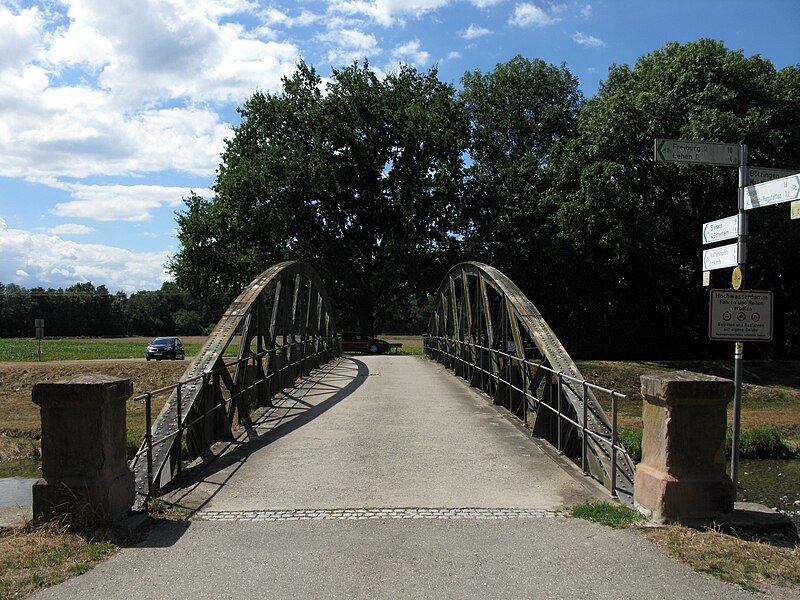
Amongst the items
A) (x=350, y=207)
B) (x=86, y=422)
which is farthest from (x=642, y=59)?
(x=86, y=422)

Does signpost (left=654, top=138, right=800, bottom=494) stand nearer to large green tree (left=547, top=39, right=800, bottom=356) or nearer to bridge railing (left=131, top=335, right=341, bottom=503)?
bridge railing (left=131, top=335, right=341, bottom=503)

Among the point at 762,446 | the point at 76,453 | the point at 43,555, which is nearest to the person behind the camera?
the point at 43,555

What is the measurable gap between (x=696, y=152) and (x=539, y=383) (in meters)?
4.43

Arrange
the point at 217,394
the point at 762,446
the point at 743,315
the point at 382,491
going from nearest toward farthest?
the point at 743,315 < the point at 382,491 < the point at 217,394 < the point at 762,446

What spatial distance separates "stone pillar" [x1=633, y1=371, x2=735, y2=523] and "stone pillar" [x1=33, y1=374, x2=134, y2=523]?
167 inches

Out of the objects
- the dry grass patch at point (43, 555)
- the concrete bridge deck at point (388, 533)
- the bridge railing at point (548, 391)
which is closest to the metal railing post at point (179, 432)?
the concrete bridge deck at point (388, 533)

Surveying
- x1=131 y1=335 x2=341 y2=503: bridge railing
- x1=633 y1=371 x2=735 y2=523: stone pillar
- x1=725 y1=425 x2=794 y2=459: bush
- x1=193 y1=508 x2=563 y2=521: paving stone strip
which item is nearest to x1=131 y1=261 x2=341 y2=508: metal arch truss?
x1=131 y1=335 x2=341 y2=503: bridge railing

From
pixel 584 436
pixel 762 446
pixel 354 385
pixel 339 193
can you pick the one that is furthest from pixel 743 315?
pixel 339 193

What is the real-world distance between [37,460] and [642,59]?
26539 mm

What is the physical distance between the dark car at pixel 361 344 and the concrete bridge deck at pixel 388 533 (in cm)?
2768

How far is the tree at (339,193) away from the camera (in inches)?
1257

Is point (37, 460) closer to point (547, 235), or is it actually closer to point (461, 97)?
point (547, 235)

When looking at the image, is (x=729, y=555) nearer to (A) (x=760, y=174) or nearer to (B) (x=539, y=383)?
(A) (x=760, y=174)

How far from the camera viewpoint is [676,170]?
83.9 ft
